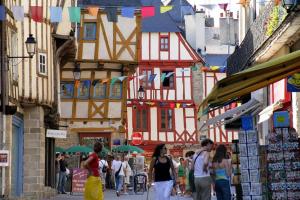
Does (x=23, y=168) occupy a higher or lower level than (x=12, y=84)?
lower

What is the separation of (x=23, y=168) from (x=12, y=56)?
5039 mm

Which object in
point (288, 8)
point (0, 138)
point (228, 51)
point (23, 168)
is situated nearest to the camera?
point (288, 8)

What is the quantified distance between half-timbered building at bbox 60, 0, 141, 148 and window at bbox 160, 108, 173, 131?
1462cm

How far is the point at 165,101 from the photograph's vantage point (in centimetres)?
5738

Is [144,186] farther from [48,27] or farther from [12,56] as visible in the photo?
[12,56]

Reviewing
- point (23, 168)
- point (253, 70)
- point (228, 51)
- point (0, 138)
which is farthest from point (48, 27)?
point (228, 51)

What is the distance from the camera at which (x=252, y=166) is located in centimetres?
1589

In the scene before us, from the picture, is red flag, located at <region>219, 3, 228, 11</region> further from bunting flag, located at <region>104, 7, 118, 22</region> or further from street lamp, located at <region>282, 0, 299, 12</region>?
bunting flag, located at <region>104, 7, 118, 22</region>

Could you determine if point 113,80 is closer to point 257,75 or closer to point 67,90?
point 67,90

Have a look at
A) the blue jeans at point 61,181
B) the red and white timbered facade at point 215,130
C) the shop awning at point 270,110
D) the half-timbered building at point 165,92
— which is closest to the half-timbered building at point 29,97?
the blue jeans at point 61,181

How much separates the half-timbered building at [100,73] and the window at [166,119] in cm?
1462

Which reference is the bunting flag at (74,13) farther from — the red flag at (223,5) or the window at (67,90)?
the window at (67,90)

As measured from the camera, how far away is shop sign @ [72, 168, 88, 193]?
2936cm

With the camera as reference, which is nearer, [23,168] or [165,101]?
[23,168]
